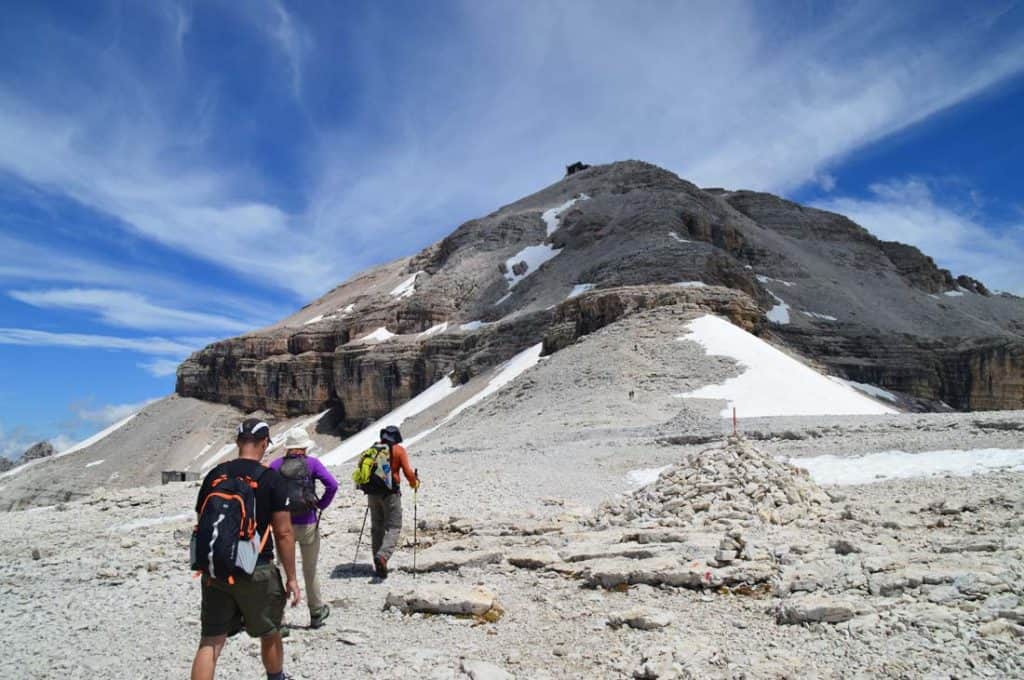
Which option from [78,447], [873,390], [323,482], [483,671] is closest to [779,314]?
[873,390]

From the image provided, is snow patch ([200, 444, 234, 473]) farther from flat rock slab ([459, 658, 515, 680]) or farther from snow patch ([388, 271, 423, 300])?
flat rock slab ([459, 658, 515, 680])

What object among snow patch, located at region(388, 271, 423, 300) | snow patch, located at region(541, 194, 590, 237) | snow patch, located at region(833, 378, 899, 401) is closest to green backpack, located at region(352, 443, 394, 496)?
snow patch, located at region(833, 378, 899, 401)

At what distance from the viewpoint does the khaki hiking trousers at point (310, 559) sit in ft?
19.5

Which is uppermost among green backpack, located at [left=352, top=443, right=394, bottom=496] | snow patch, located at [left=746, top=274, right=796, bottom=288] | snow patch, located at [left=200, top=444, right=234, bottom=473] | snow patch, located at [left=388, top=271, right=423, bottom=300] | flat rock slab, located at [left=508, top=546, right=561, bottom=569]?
snow patch, located at [left=388, top=271, right=423, bottom=300]

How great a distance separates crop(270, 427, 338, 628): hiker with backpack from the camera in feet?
19.0

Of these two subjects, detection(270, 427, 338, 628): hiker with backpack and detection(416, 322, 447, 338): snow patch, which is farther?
detection(416, 322, 447, 338): snow patch

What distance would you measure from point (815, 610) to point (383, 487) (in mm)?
4764

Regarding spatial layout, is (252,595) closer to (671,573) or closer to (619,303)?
(671,573)

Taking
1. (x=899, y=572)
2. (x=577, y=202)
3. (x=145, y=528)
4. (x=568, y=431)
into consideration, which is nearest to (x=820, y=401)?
(x=568, y=431)

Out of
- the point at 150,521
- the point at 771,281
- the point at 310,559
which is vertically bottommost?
the point at 150,521

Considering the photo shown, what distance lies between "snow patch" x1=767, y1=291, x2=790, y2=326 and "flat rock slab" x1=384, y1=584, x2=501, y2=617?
5307 centimetres

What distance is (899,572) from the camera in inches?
209

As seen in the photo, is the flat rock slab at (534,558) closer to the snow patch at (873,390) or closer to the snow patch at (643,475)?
the snow patch at (643,475)

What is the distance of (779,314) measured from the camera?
184 ft
